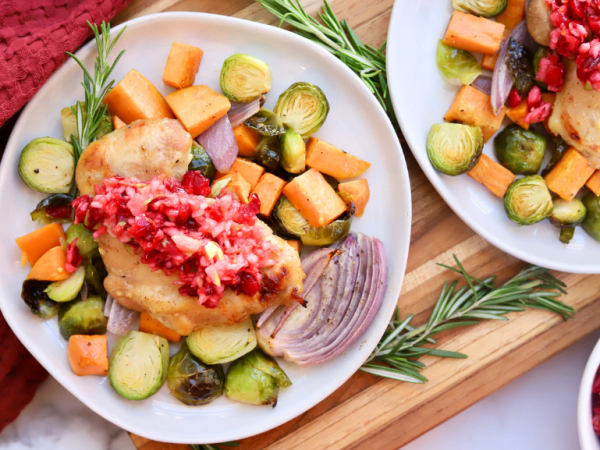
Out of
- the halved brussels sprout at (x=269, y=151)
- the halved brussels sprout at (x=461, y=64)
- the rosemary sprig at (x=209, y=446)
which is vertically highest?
the halved brussels sprout at (x=461, y=64)

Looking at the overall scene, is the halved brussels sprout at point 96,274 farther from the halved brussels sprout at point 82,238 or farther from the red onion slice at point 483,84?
the red onion slice at point 483,84

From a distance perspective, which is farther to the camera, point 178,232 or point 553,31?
point 553,31

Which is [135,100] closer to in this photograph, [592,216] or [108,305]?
[108,305]

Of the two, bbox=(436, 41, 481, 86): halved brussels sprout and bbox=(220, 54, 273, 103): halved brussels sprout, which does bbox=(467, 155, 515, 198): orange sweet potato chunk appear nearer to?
bbox=(436, 41, 481, 86): halved brussels sprout

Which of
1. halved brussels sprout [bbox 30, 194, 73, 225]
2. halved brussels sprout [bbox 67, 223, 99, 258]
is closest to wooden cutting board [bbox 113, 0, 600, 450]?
halved brussels sprout [bbox 67, 223, 99, 258]

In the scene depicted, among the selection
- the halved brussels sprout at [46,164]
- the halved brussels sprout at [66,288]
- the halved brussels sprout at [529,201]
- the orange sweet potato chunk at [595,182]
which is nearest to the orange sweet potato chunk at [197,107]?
the halved brussels sprout at [46,164]

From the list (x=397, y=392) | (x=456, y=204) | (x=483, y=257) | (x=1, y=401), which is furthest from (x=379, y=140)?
(x=1, y=401)

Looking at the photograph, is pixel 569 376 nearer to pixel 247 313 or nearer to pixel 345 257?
pixel 345 257
